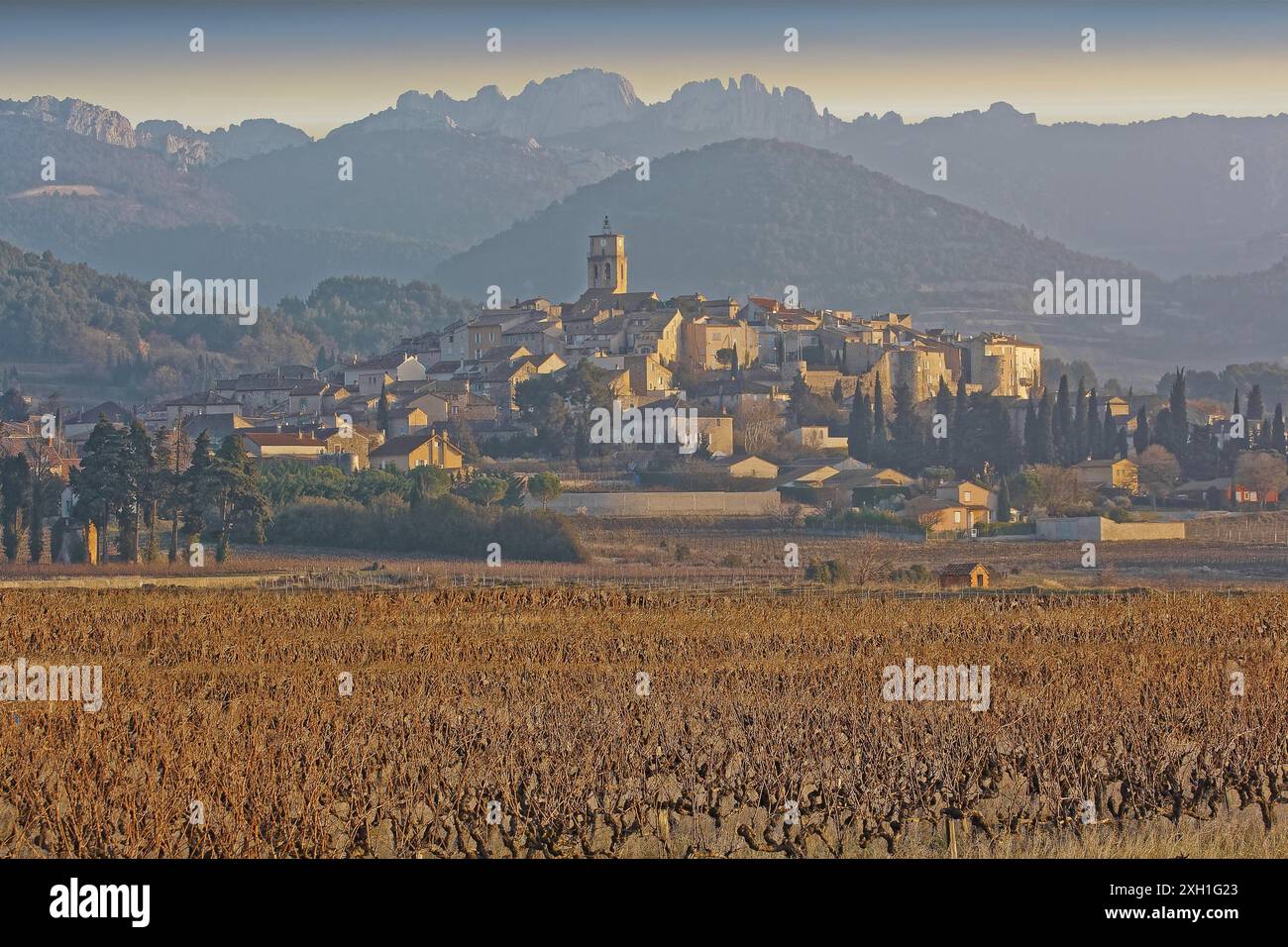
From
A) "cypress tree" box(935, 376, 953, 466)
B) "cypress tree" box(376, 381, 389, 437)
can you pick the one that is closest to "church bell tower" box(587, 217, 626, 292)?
"cypress tree" box(376, 381, 389, 437)

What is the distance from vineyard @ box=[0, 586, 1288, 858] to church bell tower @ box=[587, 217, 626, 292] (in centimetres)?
11142

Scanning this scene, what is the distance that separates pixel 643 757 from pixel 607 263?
125 m

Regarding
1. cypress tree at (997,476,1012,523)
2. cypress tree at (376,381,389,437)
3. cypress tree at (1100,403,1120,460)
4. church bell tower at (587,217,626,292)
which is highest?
church bell tower at (587,217,626,292)

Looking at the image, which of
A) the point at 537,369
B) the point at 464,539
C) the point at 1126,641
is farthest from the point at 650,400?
the point at 1126,641

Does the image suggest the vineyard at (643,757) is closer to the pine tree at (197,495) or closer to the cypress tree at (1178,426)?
the pine tree at (197,495)

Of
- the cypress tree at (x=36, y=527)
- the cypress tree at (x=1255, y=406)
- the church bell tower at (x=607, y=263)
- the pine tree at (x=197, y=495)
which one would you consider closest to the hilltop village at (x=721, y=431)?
the cypress tree at (x=1255, y=406)

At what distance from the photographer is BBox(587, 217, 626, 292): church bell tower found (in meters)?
145

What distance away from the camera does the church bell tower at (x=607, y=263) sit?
145m

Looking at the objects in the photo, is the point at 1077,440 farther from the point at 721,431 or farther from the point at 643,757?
the point at 643,757

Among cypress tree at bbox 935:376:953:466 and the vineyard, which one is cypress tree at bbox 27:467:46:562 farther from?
cypress tree at bbox 935:376:953:466

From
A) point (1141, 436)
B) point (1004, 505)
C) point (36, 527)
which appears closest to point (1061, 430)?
point (1141, 436)

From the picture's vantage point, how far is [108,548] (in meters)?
71.1

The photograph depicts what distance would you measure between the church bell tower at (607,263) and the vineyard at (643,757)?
111m
